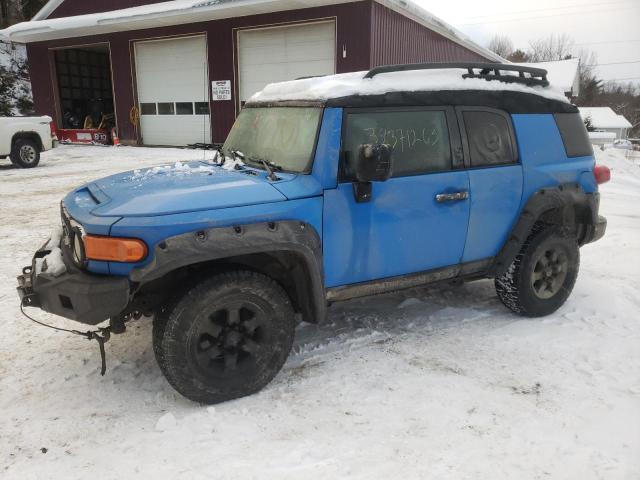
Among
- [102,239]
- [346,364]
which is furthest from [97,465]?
[346,364]

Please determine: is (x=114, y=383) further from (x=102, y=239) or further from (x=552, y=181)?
(x=552, y=181)

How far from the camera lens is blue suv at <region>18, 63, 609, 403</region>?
2682 mm

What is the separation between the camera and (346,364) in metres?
3.41

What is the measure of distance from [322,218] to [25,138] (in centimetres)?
1263

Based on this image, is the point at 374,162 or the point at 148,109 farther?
the point at 148,109

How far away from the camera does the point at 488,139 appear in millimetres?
3746

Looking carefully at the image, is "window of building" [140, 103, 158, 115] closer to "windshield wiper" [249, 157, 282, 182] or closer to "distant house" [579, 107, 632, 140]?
"windshield wiper" [249, 157, 282, 182]

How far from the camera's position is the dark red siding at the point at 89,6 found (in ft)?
63.4

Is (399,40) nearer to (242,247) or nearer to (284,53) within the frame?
(284,53)

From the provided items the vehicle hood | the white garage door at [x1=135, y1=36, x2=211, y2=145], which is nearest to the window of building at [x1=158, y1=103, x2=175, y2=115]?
the white garage door at [x1=135, y1=36, x2=211, y2=145]

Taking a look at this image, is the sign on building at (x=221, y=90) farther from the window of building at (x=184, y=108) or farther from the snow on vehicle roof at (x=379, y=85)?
the snow on vehicle roof at (x=379, y=85)

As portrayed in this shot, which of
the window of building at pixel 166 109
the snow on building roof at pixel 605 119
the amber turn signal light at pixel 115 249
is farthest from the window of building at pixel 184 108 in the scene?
the snow on building roof at pixel 605 119

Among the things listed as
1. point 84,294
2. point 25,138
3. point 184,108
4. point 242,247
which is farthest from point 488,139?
point 184,108

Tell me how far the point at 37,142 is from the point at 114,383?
39.6ft
